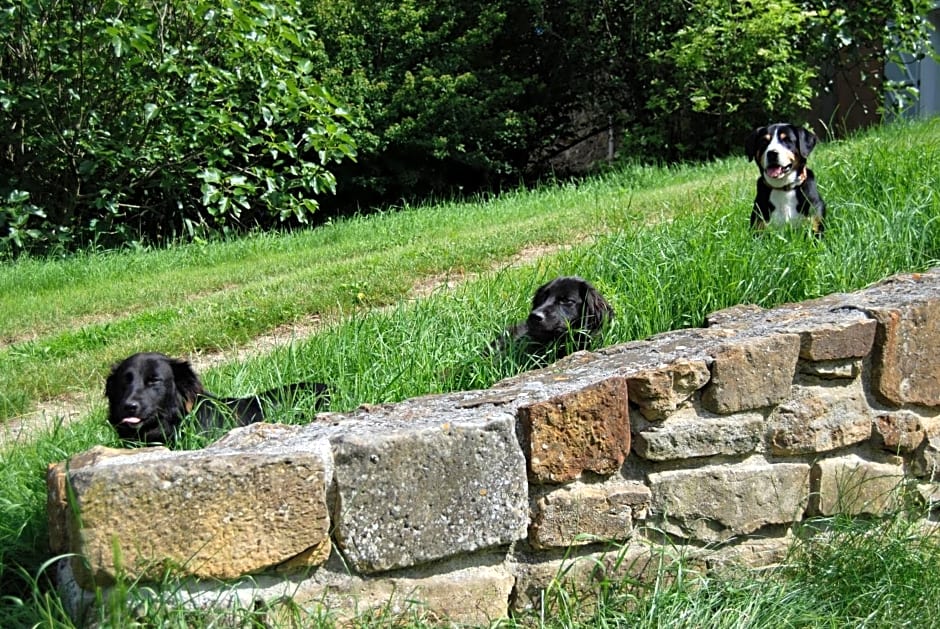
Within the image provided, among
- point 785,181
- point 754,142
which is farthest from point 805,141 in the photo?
point 785,181

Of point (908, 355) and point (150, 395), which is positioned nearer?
point (908, 355)

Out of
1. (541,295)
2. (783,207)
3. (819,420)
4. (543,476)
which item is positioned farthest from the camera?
(783,207)

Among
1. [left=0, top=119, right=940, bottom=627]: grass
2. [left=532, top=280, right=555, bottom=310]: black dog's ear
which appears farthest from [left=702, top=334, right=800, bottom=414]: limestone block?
[left=532, top=280, right=555, bottom=310]: black dog's ear

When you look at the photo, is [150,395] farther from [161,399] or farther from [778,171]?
[778,171]

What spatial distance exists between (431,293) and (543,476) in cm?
323

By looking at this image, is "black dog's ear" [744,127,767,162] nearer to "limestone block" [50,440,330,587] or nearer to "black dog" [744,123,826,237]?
"black dog" [744,123,826,237]

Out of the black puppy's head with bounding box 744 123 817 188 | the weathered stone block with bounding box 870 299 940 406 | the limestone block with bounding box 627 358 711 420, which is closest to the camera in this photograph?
the limestone block with bounding box 627 358 711 420

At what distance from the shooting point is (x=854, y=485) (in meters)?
3.53

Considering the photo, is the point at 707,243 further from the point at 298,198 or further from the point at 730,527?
the point at 298,198

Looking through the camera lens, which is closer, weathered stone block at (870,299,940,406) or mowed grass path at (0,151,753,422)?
weathered stone block at (870,299,940,406)

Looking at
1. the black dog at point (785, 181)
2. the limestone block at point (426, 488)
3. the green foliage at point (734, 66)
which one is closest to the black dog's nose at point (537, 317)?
the limestone block at point (426, 488)

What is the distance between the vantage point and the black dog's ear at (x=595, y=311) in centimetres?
438

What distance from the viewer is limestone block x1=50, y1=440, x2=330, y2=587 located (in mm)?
2520

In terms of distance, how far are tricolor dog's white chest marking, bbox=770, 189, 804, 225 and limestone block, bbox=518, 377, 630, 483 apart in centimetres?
268
